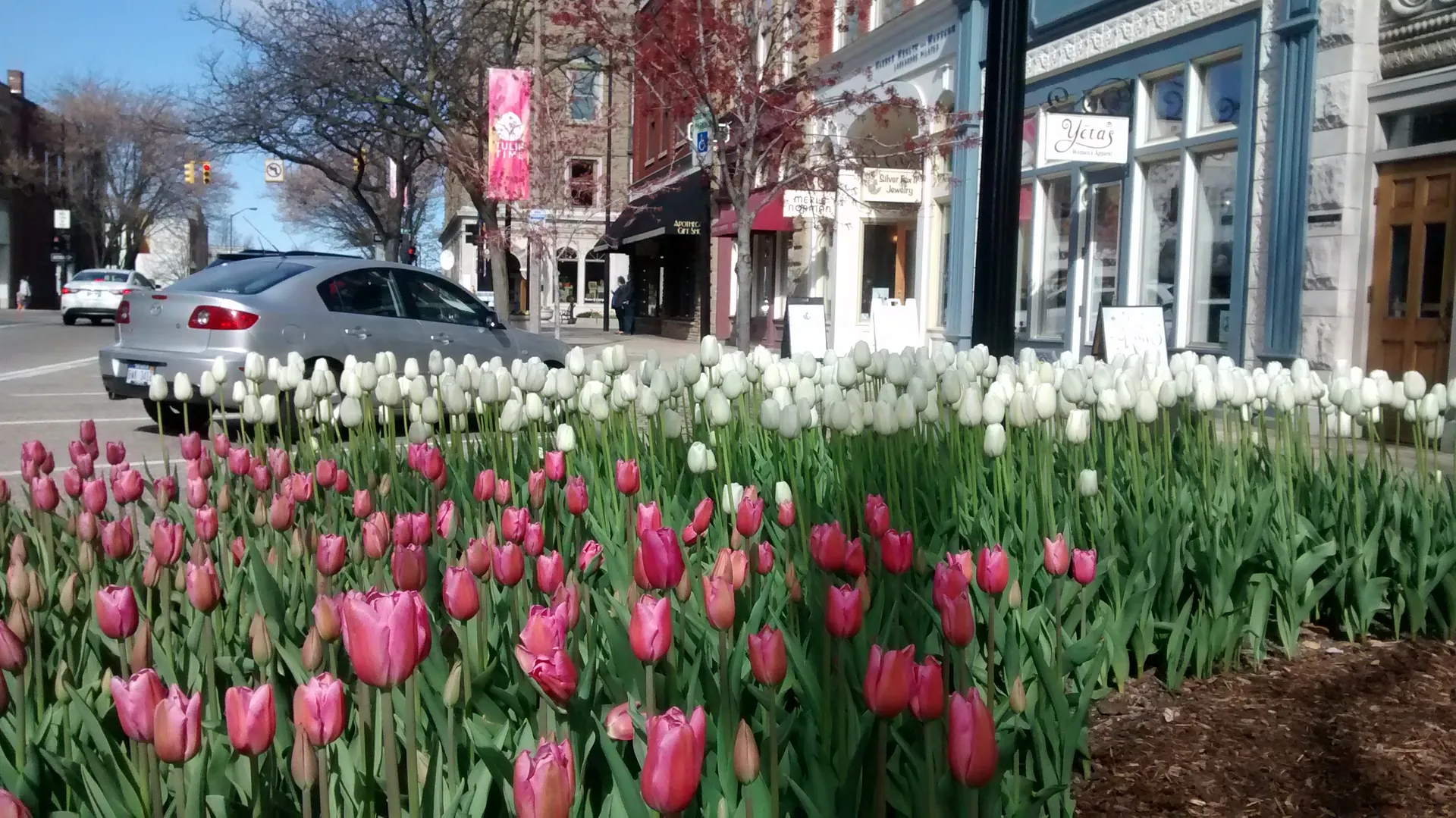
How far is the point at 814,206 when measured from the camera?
1967 cm

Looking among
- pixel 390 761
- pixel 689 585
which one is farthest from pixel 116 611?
pixel 689 585

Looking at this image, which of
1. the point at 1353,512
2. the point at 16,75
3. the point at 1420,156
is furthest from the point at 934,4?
the point at 16,75

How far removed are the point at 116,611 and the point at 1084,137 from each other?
1207 cm

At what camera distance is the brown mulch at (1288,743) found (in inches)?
104

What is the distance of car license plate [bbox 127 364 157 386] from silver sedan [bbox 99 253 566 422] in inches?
0.4

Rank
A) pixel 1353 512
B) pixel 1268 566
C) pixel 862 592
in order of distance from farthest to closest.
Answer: pixel 1353 512
pixel 1268 566
pixel 862 592

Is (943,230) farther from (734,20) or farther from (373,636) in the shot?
(373,636)

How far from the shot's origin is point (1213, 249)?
1360 centimetres

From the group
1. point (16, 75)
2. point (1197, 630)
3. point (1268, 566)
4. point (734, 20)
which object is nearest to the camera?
point (1197, 630)

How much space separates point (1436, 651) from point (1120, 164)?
1196 centimetres

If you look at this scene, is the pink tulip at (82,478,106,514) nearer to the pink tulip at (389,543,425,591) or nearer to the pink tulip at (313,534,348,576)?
the pink tulip at (313,534,348,576)

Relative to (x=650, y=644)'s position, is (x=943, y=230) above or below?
above

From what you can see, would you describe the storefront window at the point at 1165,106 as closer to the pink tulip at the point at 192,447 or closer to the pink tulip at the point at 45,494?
the pink tulip at the point at 192,447

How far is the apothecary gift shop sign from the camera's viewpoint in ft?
41.5
